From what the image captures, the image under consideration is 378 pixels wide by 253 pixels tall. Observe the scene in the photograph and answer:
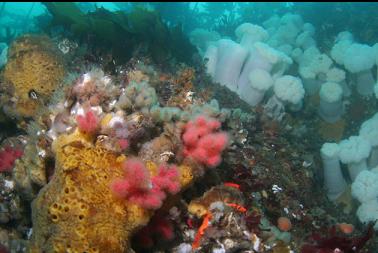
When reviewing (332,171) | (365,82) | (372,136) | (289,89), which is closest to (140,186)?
(332,171)

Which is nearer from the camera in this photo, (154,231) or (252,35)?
(154,231)

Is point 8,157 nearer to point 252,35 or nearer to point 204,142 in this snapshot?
point 204,142

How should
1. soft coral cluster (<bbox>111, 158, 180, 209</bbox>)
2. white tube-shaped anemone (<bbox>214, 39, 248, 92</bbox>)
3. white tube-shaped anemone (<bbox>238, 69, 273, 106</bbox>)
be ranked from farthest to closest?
white tube-shaped anemone (<bbox>214, 39, 248, 92</bbox>) → white tube-shaped anemone (<bbox>238, 69, 273, 106</bbox>) → soft coral cluster (<bbox>111, 158, 180, 209</bbox>)

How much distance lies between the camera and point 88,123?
3.16 m

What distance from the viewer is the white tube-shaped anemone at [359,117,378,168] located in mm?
6328

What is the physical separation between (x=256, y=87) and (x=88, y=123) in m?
4.89

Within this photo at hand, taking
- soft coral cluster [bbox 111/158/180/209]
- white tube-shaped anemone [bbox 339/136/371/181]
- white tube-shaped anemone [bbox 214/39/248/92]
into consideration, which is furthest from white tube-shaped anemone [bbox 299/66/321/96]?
soft coral cluster [bbox 111/158/180/209]

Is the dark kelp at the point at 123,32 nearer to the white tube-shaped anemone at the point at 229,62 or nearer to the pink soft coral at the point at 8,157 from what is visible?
the white tube-shaped anemone at the point at 229,62

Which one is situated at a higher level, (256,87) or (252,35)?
(252,35)

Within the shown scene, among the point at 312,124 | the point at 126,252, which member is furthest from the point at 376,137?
the point at 126,252

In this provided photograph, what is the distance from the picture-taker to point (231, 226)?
10.8ft

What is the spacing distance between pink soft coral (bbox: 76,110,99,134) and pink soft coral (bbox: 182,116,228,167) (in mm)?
851

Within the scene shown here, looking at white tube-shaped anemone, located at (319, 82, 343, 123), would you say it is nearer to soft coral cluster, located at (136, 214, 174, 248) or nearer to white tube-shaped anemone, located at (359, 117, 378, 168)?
white tube-shaped anemone, located at (359, 117, 378, 168)

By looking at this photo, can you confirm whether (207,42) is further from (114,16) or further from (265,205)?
(265,205)
